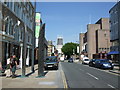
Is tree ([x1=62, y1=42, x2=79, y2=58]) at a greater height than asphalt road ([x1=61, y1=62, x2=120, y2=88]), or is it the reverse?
tree ([x1=62, y1=42, x2=79, y2=58])

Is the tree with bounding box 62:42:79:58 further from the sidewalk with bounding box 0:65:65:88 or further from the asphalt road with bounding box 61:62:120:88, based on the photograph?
the sidewalk with bounding box 0:65:65:88

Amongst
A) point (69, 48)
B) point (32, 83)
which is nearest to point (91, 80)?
point (32, 83)

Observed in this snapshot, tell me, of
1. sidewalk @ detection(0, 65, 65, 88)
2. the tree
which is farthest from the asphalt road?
the tree

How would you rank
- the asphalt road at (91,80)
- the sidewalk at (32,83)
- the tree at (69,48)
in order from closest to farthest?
the sidewalk at (32,83), the asphalt road at (91,80), the tree at (69,48)

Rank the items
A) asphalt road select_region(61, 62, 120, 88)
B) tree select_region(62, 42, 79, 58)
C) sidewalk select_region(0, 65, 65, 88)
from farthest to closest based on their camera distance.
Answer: tree select_region(62, 42, 79, 58), asphalt road select_region(61, 62, 120, 88), sidewalk select_region(0, 65, 65, 88)

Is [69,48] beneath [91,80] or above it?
above

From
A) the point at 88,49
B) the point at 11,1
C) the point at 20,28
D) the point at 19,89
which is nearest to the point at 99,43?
the point at 88,49

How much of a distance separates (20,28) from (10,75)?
46.1 feet

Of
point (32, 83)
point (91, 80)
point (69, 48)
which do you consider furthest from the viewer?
point (69, 48)

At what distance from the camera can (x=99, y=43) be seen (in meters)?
80.3

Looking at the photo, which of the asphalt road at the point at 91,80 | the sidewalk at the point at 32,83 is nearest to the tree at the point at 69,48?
the asphalt road at the point at 91,80

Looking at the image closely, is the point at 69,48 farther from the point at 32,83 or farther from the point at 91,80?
the point at 32,83

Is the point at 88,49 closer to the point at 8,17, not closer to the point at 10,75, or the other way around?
the point at 8,17

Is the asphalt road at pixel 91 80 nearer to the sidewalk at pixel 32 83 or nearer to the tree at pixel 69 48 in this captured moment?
the sidewalk at pixel 32 83
